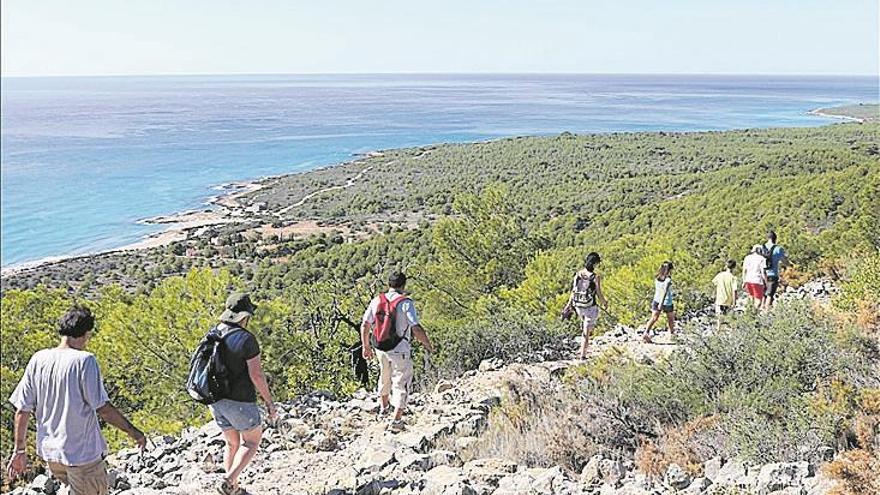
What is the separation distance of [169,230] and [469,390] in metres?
54.9

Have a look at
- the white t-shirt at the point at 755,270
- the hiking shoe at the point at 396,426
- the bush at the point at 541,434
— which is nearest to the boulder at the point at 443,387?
the hiking shoe at the point at 396,426

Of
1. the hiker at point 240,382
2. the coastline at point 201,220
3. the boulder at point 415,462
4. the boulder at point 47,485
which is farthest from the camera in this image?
the coastline at point 201,220

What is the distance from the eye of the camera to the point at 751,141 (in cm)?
7850

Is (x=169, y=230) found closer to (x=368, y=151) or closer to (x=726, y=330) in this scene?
(x=368, y=151)

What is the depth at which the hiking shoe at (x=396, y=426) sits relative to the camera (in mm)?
6738

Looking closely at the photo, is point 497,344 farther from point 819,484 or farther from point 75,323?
point 75,323

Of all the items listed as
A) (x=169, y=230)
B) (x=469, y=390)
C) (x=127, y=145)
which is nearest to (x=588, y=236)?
(x=469, y=390)

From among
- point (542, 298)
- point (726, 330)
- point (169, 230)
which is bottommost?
point (169, 230)

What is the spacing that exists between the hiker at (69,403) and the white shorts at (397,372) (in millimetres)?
2755

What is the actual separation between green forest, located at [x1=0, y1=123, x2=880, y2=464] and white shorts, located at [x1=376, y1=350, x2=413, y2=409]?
242cm

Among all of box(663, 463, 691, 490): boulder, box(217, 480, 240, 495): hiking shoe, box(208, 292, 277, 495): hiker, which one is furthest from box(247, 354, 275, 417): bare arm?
box(663, 463, 691, 490): boulder

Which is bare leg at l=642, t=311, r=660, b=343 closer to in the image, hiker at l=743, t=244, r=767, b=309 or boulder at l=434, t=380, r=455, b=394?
hiker at l=743, t=244, r=767, b=309

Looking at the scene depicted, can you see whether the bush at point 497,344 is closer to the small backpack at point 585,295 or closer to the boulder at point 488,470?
the small backpack at point 585,295

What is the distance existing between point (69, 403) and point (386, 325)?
113 inches
